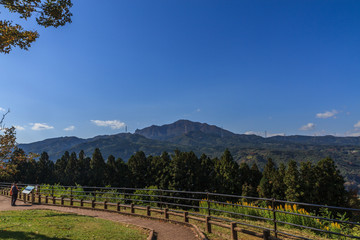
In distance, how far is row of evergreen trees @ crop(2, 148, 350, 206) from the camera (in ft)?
81.0

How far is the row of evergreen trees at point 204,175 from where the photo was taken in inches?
973

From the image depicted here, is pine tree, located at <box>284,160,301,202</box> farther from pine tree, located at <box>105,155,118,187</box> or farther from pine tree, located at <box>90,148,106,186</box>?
pine tree, located at <box>90,148,106,186</box>

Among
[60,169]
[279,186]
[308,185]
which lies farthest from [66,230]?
[60,169]

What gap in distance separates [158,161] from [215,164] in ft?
39.4

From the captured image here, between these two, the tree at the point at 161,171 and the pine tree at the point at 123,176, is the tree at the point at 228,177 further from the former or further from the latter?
the pine tree at the point at 123,176

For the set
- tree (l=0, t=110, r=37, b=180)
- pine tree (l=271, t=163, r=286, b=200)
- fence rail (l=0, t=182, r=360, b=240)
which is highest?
tree (l=0, t=110, r=37, b=180)

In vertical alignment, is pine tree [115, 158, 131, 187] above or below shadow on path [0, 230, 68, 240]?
below

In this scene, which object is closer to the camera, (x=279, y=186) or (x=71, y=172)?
(x=279, y=186)

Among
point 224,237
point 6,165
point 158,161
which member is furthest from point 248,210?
point 158,161

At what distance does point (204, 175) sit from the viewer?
133ft

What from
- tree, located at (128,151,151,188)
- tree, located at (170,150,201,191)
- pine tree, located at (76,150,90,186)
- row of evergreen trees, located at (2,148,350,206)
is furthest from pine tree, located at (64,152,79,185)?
tree, located at (170,150,201,191)

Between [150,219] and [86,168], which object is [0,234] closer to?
[150,219]

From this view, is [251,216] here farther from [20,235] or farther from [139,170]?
[139,170]

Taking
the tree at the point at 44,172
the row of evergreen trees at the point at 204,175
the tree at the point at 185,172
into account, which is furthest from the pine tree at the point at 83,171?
the tree at the point at 185,172
